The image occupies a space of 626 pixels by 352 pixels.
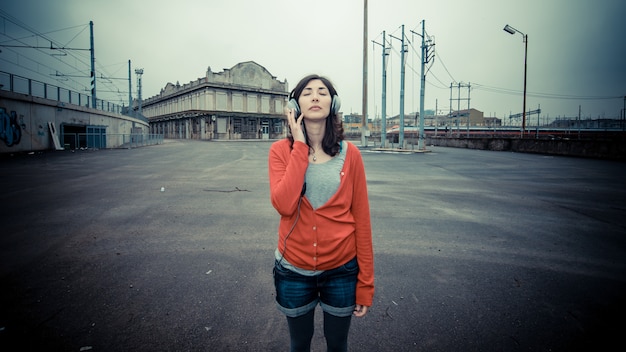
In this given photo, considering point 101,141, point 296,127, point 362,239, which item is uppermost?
point 101,141

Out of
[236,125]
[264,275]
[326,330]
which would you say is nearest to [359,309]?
[326,330]

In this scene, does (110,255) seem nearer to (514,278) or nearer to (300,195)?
(300,195)

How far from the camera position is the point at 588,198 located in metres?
7.98

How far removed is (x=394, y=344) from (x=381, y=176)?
974 centimetres

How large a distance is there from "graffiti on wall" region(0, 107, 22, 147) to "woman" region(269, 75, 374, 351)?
24182 millimetres

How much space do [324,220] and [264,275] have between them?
222 cm

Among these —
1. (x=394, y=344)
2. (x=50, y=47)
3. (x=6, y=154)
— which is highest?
(x=50, y=47)

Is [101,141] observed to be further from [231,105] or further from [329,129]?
[329,129]

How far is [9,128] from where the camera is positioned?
18953 mm

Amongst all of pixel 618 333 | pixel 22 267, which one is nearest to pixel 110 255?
pixel 22 267

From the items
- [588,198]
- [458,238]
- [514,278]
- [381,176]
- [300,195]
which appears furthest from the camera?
[381,176]

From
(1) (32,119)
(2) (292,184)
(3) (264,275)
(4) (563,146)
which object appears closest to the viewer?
(2) (292,184)

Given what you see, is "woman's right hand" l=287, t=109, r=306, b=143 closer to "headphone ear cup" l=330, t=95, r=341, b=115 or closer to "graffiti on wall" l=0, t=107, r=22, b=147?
"headphone ear cup" l=330, t=95, r=341, b=115

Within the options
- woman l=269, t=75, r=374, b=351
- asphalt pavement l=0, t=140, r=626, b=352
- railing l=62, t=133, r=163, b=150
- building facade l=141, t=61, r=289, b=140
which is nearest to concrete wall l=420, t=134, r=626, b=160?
asphalt pavement l=0, t=140, r=626, b=352
